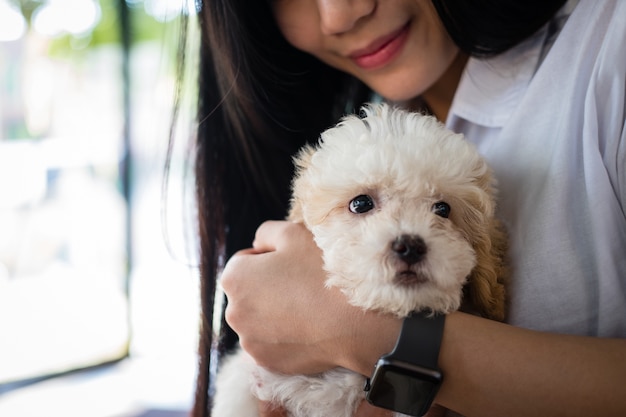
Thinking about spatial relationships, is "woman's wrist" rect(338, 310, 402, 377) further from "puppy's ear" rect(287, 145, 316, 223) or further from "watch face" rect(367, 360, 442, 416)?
"puppy's ear" rect(287, 145, 316, 223)

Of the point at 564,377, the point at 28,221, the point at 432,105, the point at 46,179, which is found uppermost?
the point at 432,105

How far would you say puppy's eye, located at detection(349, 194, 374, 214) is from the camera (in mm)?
1127

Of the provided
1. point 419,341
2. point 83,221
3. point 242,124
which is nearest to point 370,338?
point 419,341

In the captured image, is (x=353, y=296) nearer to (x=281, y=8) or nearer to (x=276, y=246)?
(x=276, y=246)

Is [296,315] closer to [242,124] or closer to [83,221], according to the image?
[242,124]

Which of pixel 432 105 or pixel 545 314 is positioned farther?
pixel 432 105

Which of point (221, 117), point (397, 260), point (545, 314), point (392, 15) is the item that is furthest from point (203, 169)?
point (545, 314)

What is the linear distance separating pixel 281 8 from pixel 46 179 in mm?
2754

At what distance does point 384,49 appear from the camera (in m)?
1.49

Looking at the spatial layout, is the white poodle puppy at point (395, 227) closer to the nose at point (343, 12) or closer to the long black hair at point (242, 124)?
the nose at point (343, 12)

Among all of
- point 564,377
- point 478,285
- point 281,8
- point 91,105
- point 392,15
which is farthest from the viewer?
point 91,105

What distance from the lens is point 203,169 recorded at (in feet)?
5.52

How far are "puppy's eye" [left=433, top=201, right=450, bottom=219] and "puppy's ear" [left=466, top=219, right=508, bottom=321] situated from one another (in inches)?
3.4

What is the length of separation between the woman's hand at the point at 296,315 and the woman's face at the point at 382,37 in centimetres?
52
